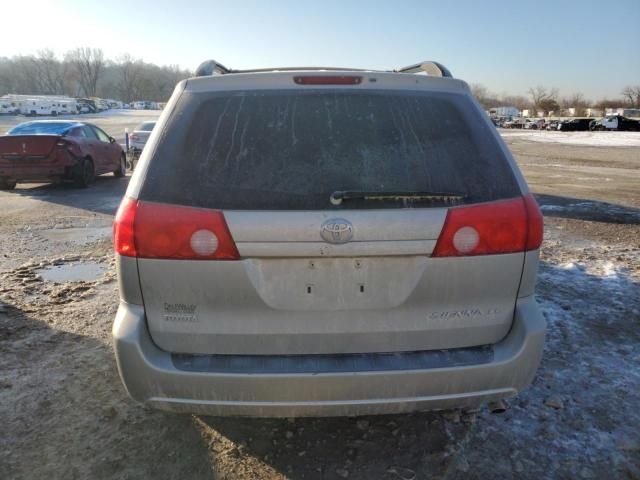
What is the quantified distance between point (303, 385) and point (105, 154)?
1389cm

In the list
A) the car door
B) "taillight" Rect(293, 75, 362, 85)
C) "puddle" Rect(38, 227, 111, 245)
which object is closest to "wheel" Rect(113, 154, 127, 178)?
the car door

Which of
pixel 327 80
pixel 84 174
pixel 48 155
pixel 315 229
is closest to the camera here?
pixel 315 229

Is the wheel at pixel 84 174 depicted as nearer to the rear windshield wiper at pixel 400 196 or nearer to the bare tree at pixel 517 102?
the rear windshield wiper at pixel 400 196

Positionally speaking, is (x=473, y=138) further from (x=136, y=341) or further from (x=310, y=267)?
(x=136, y=341)

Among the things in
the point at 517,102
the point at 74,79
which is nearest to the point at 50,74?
the point at 74,79

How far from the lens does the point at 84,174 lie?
1270 cm

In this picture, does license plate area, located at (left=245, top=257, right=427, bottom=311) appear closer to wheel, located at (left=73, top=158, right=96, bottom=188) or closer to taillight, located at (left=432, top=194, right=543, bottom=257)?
taillight, located at (left=432, top=194, right=543, bottom=257)

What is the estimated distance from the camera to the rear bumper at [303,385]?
2.16 m

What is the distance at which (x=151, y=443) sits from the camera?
2715 mm

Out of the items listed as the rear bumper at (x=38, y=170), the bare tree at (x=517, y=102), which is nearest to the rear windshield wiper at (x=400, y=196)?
the rear bumper at (x=38, y=170)

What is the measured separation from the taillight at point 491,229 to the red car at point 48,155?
39.9 feet

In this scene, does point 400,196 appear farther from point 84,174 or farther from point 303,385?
point 84,174

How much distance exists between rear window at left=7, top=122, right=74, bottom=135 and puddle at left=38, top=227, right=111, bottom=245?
231 inches

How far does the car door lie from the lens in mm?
14086
